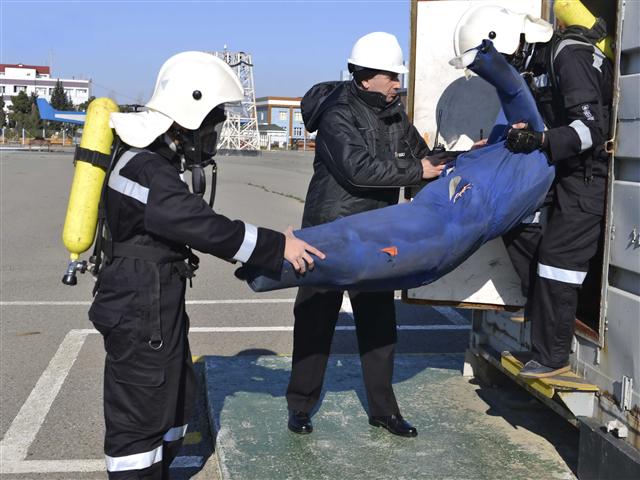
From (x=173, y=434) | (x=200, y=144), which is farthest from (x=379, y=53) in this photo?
(x=173, y=434)

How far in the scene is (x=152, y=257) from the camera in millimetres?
3520

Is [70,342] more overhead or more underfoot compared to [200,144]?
more underfoot

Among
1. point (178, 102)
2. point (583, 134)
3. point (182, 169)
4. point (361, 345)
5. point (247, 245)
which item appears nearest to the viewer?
point (247, 245)

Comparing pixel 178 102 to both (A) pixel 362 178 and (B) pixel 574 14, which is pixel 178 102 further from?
(B) pixel 574 14

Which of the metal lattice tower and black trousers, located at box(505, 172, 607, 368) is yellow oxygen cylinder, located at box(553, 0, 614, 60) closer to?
black trousers, located at box(505, 172, 607, 368)

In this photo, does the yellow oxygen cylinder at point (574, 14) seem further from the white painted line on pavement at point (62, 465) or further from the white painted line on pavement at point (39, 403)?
the white painted line on pavement at point (39, 403)

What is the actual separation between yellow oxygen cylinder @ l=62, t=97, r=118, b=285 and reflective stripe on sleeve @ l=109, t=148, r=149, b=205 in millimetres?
115

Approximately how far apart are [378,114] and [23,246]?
946 cm

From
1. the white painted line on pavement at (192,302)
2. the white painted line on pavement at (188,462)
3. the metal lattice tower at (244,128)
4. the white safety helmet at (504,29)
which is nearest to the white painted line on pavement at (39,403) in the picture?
the white painted line on pavement at (188,462)

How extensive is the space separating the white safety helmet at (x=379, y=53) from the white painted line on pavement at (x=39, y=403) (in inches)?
118

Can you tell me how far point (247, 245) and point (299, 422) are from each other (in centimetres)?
172

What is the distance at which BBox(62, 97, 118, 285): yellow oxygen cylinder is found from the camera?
11.8 feet

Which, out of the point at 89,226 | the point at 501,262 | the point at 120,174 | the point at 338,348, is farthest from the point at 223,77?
the point at 338,348

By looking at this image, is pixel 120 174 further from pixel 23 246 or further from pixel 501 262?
pixel 23 246
